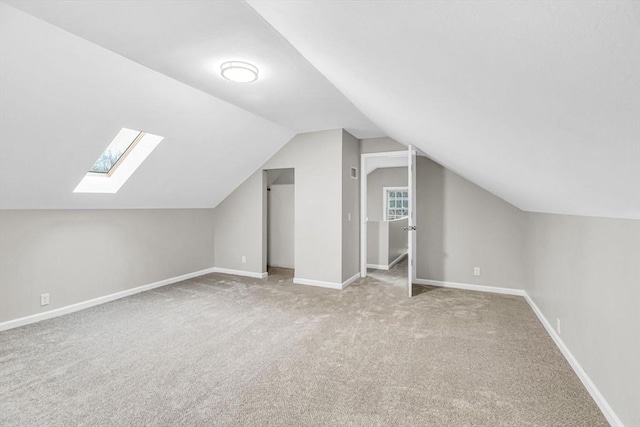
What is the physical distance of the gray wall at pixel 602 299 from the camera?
160 centimetres

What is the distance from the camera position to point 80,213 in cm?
378

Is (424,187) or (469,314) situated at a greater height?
(424,187)

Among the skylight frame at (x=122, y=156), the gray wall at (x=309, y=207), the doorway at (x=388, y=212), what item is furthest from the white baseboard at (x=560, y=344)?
the skylight frame at (x=122, y=156)

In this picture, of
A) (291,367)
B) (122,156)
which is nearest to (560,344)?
(291,367)

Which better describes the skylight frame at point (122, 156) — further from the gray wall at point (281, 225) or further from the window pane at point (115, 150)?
the gray wall at point (281, 225)

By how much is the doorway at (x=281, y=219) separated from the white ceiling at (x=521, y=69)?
15.1ft

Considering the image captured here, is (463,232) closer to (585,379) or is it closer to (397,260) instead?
(397,260)

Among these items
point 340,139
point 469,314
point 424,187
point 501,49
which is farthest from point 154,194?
point 501,49

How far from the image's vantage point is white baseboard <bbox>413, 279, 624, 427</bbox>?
1815 millimetres

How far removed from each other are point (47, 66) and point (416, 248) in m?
4.65

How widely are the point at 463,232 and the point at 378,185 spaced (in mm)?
4149

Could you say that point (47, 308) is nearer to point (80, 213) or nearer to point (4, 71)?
point (80, 213)

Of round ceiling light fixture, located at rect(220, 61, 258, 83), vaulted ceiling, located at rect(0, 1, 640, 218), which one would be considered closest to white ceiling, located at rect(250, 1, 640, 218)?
vaulted ceiling, located at rect(0, 1, 640, 218)

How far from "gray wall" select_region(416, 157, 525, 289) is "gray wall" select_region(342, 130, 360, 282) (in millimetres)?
968
